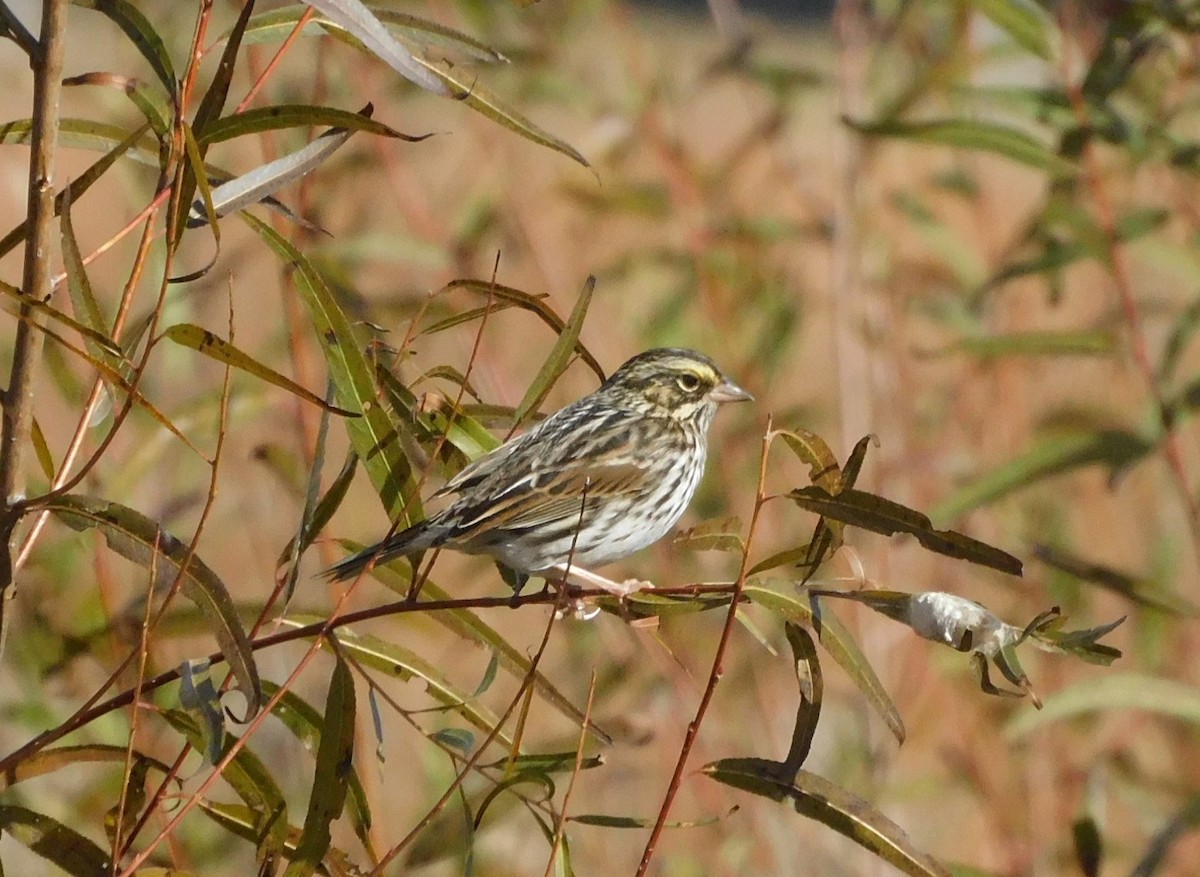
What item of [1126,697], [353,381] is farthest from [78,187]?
[1126,697]

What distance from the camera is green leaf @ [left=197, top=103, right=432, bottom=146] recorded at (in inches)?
85.0

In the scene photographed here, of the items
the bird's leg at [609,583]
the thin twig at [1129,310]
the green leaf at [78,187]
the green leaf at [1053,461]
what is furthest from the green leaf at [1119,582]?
the green leaf at [78,187]

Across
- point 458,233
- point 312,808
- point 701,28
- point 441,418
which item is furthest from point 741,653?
point 701,28

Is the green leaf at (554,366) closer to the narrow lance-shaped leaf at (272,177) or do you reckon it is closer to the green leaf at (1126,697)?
the narrow lance-shaped leaf at (272,177)

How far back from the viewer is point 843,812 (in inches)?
92.4

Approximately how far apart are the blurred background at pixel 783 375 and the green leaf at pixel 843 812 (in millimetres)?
1369

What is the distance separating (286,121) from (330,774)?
3.02 feet

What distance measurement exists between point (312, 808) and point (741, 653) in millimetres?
3097

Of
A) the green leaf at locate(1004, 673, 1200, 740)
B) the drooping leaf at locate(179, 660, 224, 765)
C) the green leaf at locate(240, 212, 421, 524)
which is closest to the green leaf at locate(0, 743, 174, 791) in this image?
the drooping leaf at locate(179, 660, 224, 765)

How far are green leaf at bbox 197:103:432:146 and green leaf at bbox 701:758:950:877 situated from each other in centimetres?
104

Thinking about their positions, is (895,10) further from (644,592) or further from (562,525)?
(644,592)

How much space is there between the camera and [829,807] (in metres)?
2.36

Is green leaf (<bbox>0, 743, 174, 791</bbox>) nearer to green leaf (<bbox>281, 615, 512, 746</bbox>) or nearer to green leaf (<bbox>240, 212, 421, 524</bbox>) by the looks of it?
green leaf (<bbox>281, 615, 512, 746</bbox>)

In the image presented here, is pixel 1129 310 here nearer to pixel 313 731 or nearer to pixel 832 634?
pixel 832 634
